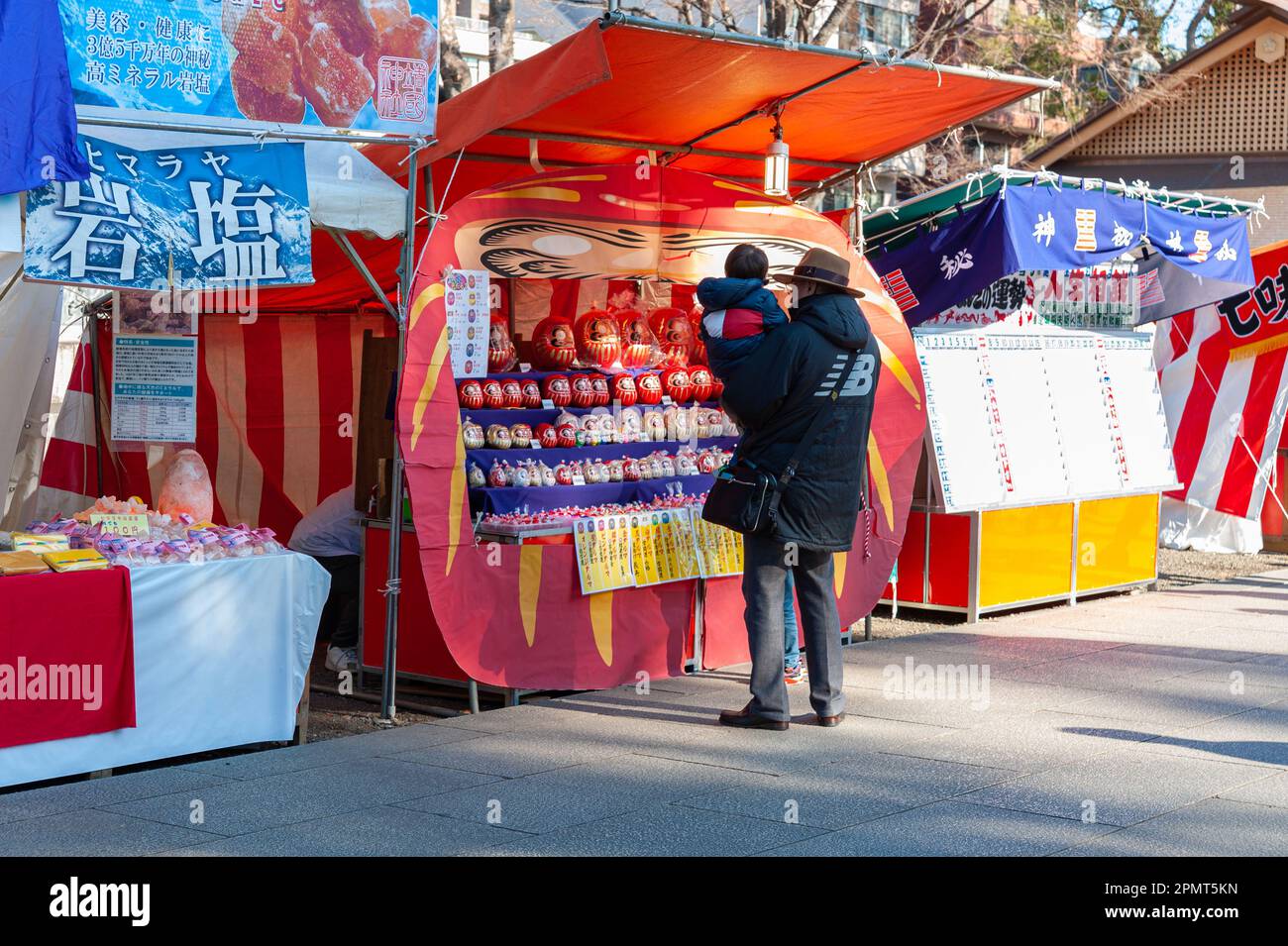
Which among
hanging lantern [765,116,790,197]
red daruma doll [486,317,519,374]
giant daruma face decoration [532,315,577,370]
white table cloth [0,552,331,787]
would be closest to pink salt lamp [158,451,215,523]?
white table cloth [0,552,331,787]

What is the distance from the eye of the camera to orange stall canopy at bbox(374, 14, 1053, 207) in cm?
667

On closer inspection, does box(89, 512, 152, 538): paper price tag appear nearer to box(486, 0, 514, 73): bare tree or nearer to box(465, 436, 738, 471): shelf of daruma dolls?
box(465, 436, 738, 471): shelf of daruma dolls

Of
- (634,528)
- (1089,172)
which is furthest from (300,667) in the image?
(1089,172)

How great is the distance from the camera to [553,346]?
27.1ft

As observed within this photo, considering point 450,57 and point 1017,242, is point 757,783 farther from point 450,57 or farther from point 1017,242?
point 450,57

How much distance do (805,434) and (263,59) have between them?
3.13 meters

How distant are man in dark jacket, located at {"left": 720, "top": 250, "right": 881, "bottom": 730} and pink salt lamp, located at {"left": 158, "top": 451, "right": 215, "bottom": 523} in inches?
103

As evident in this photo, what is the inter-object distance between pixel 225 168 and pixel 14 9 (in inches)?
40.0

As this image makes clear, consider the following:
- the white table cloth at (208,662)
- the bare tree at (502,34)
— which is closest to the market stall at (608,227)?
the white table cloth at (208,662)

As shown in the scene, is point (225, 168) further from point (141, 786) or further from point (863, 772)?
point (863, 772)

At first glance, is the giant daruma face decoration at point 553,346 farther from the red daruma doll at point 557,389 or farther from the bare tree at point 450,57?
the bare tree at point 450,57

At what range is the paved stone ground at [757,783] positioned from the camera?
16.4ft

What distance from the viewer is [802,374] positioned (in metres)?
6.23

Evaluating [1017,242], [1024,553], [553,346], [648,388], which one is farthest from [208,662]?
[1024,553]
